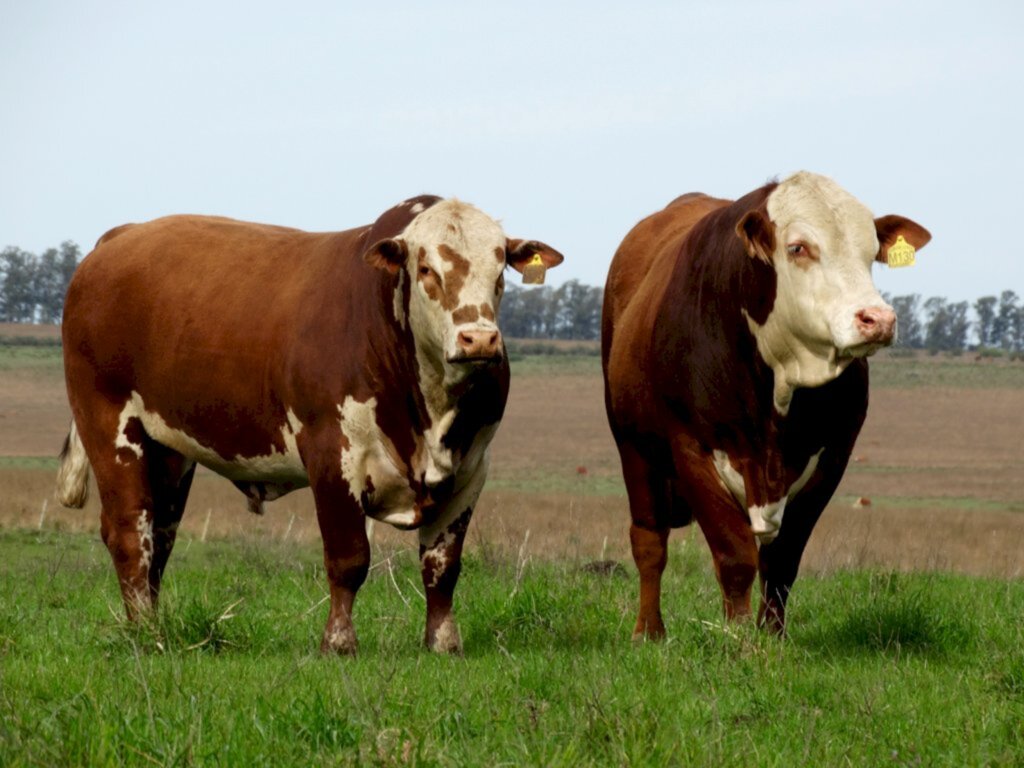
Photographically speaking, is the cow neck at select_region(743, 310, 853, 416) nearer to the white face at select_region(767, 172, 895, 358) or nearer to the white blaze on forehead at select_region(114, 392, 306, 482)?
the white face at select_region(767, 172, 895, 358)

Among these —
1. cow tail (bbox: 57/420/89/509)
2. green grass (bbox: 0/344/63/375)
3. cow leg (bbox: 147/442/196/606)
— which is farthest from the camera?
green grass (bbox: 0/344/63/375)

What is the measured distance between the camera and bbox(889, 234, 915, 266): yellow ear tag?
7.34 m

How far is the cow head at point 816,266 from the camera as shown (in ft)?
22.6

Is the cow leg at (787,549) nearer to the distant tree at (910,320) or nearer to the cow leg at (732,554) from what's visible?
the cow leg at (732,554)

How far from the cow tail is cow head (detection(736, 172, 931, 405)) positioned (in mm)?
4406

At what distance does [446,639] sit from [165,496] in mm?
2420

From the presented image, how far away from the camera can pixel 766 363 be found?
24.1 ft

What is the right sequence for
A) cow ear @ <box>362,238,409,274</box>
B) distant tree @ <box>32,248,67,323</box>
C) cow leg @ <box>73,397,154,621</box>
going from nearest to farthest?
cow ear @ <box>362,238,409,274</box>
cow leg @ <box>73,397,154,621</box>
distant tree @ <box>32,248,67,323</box>

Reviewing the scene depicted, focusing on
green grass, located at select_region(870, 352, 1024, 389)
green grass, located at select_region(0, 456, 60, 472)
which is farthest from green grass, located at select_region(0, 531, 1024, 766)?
green grass, located at select_region(870, 352, 1024, 389)

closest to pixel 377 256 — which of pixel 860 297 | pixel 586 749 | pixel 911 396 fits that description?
pixel 860 297

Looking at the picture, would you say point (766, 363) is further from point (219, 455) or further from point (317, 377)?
point (219, 455)

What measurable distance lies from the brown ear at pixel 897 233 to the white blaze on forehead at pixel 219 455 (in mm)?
2995

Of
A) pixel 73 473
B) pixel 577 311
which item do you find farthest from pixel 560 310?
pixel 73 473

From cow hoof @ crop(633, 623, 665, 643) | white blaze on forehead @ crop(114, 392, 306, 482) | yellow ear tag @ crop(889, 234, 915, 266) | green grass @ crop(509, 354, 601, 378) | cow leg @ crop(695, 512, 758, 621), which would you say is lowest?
green grass @ crop(509, 354, 601, 378)
